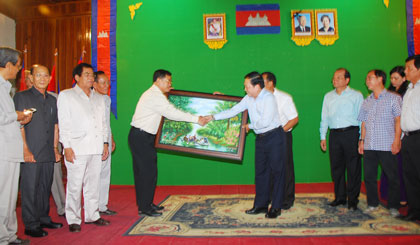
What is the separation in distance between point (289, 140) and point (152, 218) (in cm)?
197

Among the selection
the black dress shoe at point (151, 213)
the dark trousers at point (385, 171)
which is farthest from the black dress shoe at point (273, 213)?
the black dress shoe at point (151, 213)

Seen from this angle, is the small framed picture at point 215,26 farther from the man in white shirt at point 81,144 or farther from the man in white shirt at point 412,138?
the man in white shirt at point 412,138

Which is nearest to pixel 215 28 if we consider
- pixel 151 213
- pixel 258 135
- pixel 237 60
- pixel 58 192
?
pixel 237 60

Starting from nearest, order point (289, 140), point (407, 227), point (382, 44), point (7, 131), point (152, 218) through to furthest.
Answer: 1. point (7, 131)
2. point (407, 227)
3. point (152, 218)
4. point (289, 140)
5. point (382, 44)

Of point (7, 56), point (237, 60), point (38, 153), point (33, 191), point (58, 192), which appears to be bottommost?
point (58, 192)

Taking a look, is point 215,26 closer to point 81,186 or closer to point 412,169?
point 81,186

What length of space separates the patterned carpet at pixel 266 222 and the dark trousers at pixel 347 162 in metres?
0.20

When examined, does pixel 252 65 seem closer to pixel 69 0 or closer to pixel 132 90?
pixel 132 90

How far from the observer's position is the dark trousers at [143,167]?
3547 mm

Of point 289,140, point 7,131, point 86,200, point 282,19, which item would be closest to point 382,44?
point 282,19

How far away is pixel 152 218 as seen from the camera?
3457 millimetres

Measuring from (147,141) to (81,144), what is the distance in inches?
29.9

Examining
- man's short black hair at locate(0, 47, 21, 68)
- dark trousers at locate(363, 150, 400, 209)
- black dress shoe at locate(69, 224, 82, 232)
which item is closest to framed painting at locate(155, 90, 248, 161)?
black dress shoe at locate(69, 224, 82, 232)

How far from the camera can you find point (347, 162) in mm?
3695
